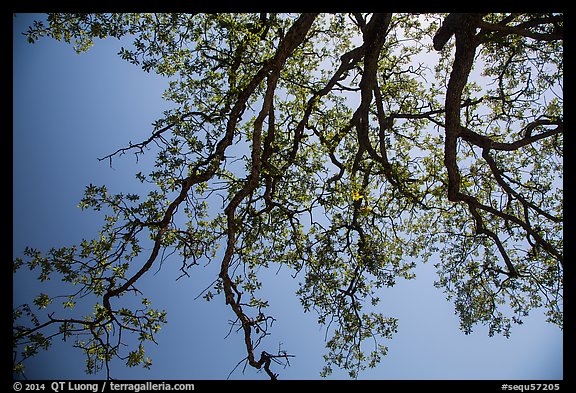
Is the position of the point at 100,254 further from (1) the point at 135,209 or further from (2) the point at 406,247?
(2) the point at 406,247

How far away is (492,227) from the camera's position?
25.0 feet

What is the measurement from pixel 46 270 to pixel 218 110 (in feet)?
10.1

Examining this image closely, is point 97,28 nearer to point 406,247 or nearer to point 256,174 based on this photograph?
point 256,174

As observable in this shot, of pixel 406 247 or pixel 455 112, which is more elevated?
pixel 455 112

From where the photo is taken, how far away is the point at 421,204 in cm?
704

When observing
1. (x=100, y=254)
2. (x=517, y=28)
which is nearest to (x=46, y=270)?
(x=100, y=254)

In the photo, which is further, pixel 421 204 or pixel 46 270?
pixel 421 204
